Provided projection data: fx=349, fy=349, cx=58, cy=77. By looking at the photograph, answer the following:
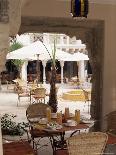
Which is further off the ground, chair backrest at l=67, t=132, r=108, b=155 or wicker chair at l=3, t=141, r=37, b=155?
chair backrest at l=67, t=132, r=108, b=155

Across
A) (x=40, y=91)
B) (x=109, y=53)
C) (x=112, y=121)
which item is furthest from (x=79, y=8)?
(x=40, y=91)

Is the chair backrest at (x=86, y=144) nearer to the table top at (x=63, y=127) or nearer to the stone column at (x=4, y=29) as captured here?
the table top at (x=63, y=127)

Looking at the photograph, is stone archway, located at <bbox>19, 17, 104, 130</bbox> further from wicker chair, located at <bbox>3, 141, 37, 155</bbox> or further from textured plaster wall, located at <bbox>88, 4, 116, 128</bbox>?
wicker chair, located at <bbox>3, 141, 37, 155</bbox>

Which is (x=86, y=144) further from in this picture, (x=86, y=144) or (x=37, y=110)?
(x=37, y=110)

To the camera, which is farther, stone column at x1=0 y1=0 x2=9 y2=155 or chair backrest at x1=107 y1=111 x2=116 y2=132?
chair backrest at x1=107 y1=111 x2=116 y2=132

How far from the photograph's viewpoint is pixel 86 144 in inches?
172

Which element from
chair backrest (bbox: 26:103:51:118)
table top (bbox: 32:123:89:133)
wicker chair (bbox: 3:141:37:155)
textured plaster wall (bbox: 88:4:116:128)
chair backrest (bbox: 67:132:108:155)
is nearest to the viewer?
chair backrest (bbox: 67:132:108:155)

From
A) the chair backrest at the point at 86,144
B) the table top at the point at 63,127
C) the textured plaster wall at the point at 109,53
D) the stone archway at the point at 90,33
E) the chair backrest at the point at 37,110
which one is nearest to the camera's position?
the chair backrest at the point at 86,144

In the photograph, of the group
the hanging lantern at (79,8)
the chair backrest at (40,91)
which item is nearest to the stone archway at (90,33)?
the hanging lantern at (79,8)

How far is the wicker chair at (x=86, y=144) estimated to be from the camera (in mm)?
4340

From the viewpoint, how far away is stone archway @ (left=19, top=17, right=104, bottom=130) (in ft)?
25.8

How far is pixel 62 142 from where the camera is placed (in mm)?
6312

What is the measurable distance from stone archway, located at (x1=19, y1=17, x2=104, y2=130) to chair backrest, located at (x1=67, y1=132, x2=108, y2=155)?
3912 millimetres

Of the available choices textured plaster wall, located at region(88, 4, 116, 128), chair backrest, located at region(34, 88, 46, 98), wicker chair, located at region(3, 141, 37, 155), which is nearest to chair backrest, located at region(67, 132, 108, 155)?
wicker chair, located at region(3, 141, 37, 155)
